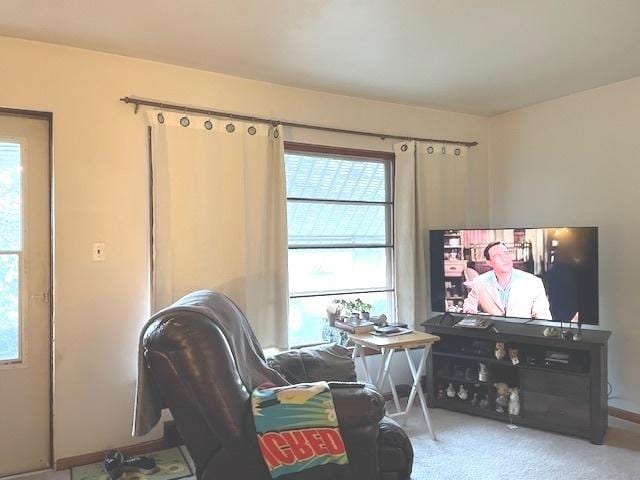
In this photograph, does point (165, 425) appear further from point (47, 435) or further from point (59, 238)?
point (59, 238)

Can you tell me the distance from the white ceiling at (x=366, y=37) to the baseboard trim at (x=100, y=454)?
2338 millimetres

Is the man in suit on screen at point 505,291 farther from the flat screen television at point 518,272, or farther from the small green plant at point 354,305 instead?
the small green plant at point 354,305

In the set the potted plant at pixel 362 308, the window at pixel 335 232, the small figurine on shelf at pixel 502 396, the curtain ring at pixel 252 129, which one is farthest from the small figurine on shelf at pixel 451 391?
the curtain ring at pixel 252 129

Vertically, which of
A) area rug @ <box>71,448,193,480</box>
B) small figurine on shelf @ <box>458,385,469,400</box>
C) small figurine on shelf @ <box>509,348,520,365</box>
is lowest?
area rug @ <box>71,448,193,480</box>

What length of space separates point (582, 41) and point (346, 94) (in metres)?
1.58

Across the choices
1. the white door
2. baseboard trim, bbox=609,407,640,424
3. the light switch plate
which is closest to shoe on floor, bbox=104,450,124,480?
the white door

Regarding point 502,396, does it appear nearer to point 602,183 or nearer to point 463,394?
point 463,394

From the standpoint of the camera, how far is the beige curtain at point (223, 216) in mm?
2926

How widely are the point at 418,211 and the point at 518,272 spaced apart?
88cm

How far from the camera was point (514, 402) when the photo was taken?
335 cm

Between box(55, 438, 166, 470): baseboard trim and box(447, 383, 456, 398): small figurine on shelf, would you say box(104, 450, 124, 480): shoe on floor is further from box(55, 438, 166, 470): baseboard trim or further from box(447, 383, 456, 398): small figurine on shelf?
box(447, 383, 456, 398): small figurine on shelf

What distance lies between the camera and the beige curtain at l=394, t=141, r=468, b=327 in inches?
151

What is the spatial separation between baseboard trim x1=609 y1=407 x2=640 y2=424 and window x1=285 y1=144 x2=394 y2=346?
1.69 m

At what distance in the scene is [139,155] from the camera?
2959 mm
